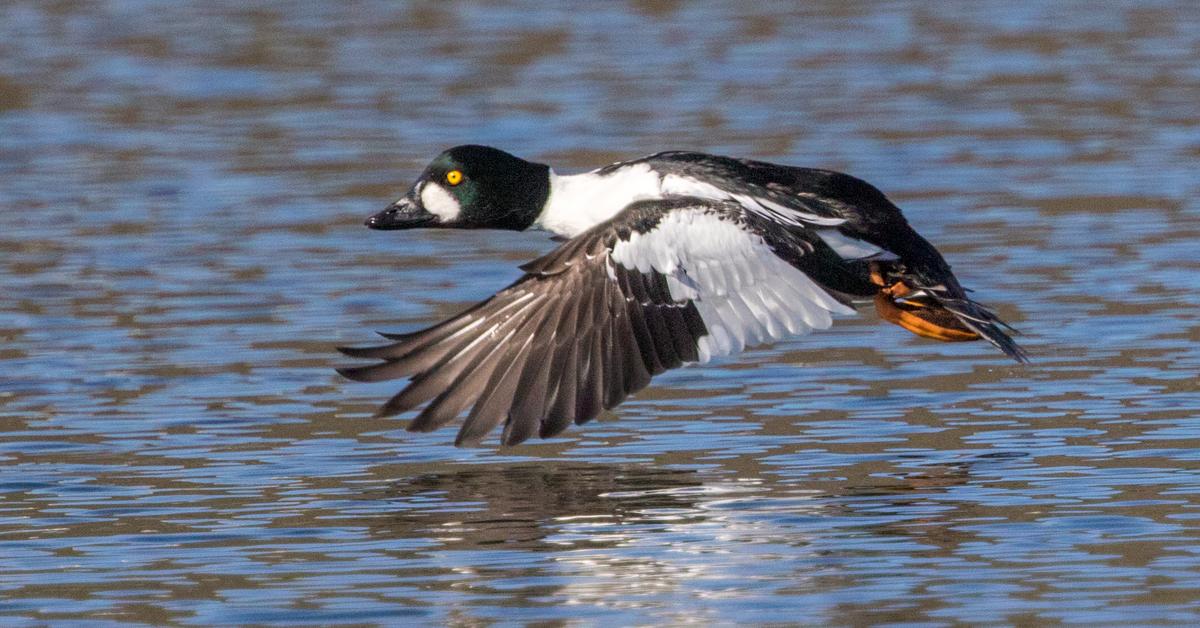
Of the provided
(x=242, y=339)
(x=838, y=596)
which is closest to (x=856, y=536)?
(x=838, y=596)

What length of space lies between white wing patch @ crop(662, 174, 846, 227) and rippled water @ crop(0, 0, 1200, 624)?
832 millimetres

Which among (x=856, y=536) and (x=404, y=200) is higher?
(x=404, y=200)

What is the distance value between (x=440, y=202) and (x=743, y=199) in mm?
1674

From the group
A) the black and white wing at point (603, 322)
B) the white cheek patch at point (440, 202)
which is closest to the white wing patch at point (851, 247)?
the black and white wing at point (603, 322)

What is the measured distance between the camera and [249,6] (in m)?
25.0

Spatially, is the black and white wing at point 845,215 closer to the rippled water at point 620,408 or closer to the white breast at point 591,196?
the white breast at point 591,196

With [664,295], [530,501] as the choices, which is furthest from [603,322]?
[530,501]

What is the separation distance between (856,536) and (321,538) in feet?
5.58

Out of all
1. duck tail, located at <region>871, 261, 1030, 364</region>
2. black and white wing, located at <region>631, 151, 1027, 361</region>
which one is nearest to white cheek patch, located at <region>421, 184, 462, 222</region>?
black and white wing, located at <region>631, 151, 1027, 361</region>

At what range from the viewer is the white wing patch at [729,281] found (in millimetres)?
8047

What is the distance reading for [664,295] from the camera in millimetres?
8055

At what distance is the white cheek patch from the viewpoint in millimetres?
9570

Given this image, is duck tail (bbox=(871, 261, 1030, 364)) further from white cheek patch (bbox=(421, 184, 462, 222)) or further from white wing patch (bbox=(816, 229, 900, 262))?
white cheek patch (bbox=(421, 184, 462, 222))

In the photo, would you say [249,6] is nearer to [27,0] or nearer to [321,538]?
[27,0]
